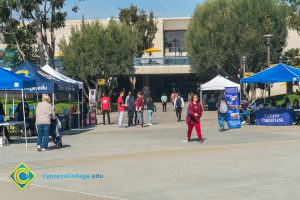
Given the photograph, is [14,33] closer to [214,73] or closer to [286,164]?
[214,73]

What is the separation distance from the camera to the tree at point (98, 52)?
4909 cm

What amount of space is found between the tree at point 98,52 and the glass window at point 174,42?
25.1m

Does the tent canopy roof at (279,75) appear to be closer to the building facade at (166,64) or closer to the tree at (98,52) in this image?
the tree at (98,52)

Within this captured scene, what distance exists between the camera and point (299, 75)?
27516 mm

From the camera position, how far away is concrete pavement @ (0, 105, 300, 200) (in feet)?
35.4

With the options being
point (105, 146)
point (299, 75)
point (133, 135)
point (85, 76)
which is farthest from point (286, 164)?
point (85, 76)

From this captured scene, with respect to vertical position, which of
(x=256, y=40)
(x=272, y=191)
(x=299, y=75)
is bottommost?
(x=272, y=191)

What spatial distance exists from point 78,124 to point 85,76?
2081 centimetres

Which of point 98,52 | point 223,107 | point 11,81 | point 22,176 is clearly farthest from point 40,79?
point 98,52

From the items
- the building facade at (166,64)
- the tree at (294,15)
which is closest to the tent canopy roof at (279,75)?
the tree at (294,15)

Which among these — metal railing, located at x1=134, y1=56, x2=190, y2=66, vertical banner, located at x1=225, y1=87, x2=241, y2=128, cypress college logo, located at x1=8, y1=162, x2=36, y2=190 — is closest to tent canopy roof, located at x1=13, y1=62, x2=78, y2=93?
vertical banner, located at x1=225, y1=87, x2=241, y2=128

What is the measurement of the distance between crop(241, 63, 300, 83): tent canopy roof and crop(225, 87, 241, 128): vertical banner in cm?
196

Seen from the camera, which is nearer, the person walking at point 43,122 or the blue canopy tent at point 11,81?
the person walking at point 43,122

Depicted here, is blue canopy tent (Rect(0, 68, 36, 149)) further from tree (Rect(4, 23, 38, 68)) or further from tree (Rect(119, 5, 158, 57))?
tree (Rect(119, 5, 158, 57))
